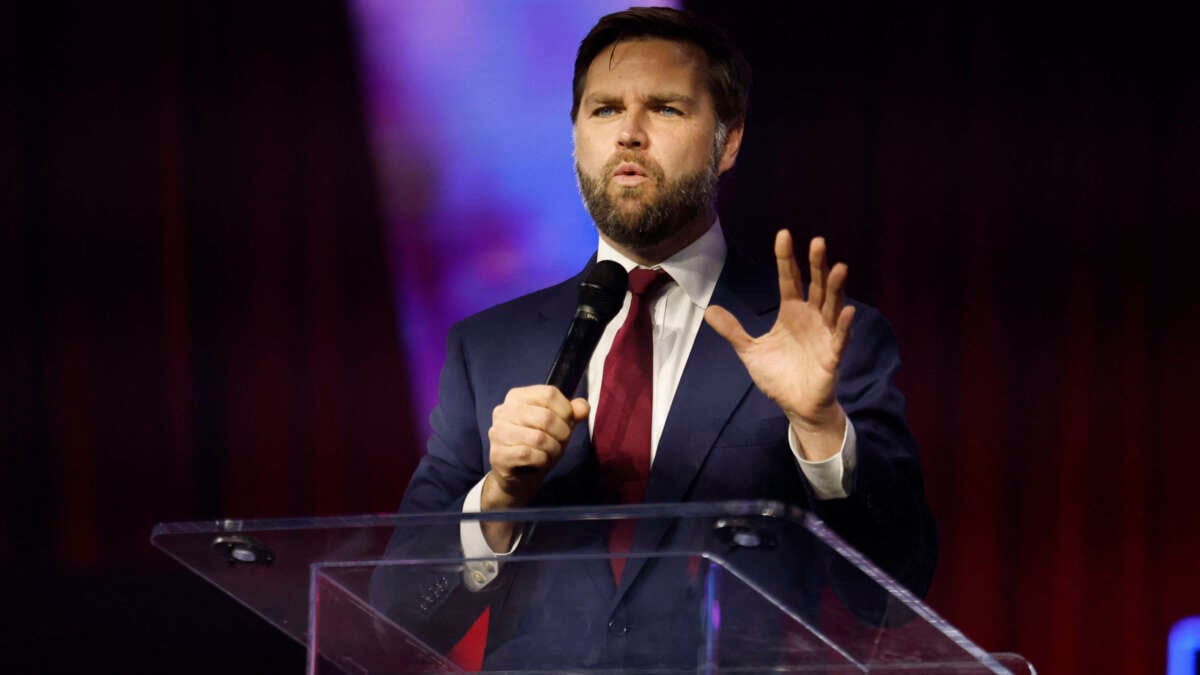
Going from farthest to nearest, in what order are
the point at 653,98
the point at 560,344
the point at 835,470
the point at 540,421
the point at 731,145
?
the point at 731,145 < the point at 653,98 < the point at 560,344 < the point at 835,470 < the point at 540,421

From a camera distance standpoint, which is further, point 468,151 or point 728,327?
point 468,151

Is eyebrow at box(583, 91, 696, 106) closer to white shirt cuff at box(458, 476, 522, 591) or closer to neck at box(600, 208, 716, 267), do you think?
neck at box(600, 208, 716, 267)

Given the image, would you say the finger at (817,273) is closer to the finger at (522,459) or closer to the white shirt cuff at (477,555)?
the finger at (522,459)

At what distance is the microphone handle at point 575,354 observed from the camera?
152 cm

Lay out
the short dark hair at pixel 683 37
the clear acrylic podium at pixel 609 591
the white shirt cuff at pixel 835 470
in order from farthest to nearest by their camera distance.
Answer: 1. the short dark hair at pixel 683 37
2. the white shirt cuff at pixel 835 470
3. the clear acrylic podium at pixel 609 591

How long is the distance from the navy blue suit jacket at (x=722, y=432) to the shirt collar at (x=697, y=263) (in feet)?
0.06

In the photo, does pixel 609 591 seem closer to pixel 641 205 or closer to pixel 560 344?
pixel 560 344

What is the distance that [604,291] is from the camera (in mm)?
1637

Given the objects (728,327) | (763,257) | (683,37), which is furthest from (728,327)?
(763,257)

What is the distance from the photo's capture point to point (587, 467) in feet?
5.78

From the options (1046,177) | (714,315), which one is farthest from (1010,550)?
(714,315)

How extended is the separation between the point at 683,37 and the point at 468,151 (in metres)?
1.35

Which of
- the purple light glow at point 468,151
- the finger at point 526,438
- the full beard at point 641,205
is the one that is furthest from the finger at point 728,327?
the purple light glow at point 468,151

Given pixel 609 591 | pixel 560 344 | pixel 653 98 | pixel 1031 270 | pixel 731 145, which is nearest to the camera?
pixel 609 591
